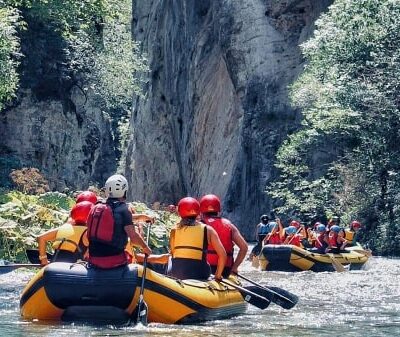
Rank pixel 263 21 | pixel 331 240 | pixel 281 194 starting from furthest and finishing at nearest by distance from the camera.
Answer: pixel 263 21
pixel 281 194
pixel 331 240

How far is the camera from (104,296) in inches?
404

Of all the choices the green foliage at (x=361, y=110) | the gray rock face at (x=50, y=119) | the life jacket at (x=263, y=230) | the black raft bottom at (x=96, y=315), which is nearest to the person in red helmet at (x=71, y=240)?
the black raft bottom at (x=96, y=315)

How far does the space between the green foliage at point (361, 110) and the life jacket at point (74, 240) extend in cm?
1544

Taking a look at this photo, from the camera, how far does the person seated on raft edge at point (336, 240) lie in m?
22.5

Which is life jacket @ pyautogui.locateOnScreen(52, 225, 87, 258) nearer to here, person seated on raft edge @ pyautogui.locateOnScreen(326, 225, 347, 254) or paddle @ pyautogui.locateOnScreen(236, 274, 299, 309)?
paddle @ pyautogui.locateOnScreen(236, 274, 299, 309)

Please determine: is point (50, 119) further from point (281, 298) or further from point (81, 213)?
point (281, 298)

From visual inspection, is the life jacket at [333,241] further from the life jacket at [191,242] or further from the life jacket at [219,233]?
the life jacket at [191,242]

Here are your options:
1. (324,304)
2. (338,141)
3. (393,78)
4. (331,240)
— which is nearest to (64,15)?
(338,141)

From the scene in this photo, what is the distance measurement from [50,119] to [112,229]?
26298mm

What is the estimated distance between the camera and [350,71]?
26312 mm

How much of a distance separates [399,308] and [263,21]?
27.9 m

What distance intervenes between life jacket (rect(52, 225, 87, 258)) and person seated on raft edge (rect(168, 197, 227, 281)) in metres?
1.14

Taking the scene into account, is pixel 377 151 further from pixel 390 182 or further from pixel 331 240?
pixel 331 240

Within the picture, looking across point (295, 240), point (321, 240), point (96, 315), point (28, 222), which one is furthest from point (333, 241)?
point (96, 315)
